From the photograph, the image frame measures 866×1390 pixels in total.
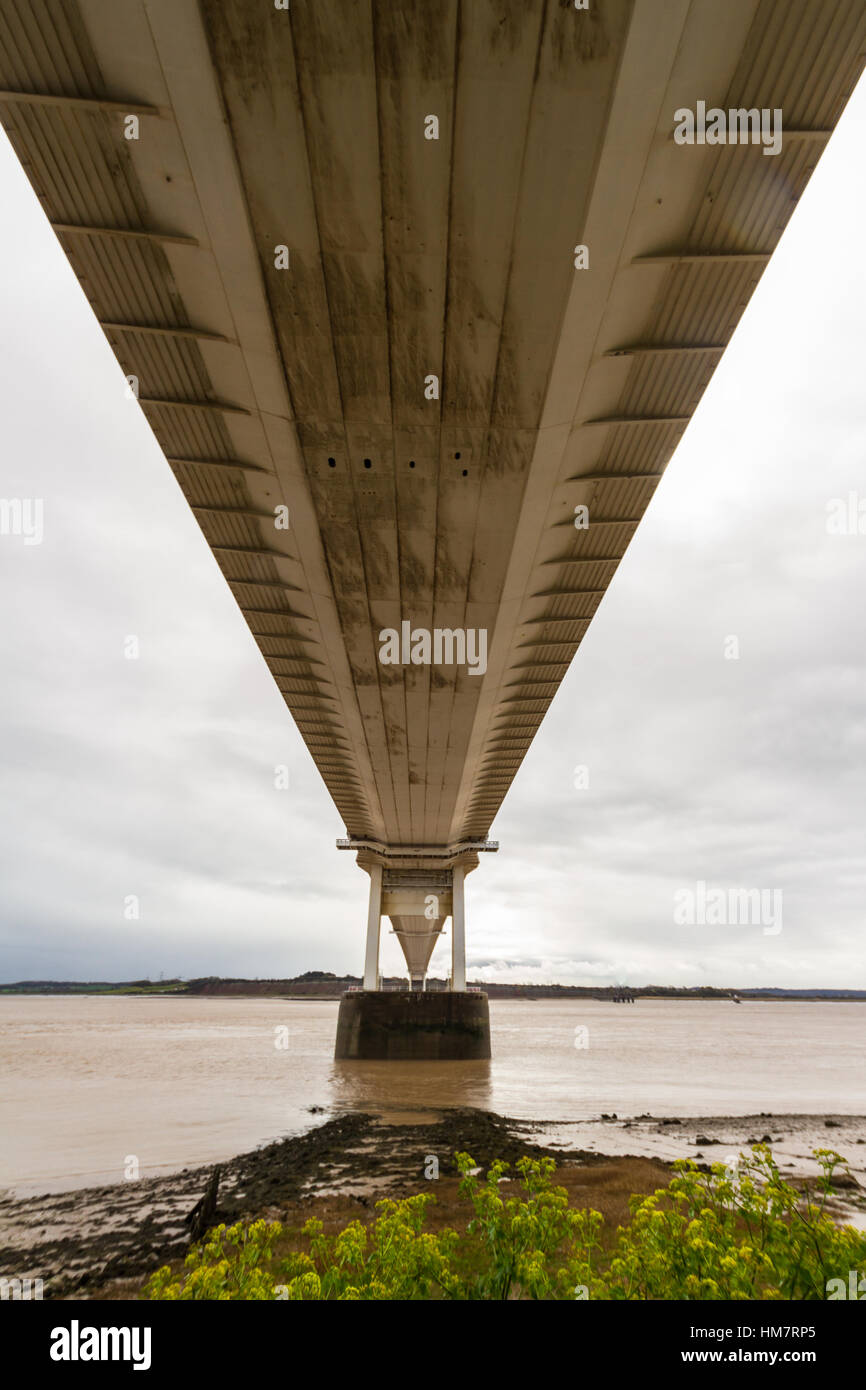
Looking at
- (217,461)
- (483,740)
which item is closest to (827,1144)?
(483,740)

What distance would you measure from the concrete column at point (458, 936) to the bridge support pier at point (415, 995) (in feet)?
0.15

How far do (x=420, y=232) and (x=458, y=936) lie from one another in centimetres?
3151

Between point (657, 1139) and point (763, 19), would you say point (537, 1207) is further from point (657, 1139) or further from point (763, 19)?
point (657, 1139)

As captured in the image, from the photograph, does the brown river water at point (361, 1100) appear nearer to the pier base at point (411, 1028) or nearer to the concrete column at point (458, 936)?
the pier base at point (411, 1028)

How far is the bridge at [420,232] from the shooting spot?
17.3ft

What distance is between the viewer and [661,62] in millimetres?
5344

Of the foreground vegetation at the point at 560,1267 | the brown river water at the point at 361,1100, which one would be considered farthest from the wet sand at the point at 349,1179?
the foreground vegetation at the point at 560,1267

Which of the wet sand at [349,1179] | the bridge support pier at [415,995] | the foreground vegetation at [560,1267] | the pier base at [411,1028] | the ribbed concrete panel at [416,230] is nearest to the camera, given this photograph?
the foreground vegetation at [560,1267]

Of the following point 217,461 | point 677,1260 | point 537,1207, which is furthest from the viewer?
point 217,461

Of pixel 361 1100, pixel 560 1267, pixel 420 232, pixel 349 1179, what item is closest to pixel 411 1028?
pixel 361 1100

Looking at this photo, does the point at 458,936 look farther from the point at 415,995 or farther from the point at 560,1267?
the point at 560,1267

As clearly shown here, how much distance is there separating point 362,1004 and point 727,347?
2849 centimetres

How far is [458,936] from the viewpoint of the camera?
1348 inches

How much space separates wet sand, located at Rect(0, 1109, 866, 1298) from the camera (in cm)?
820
